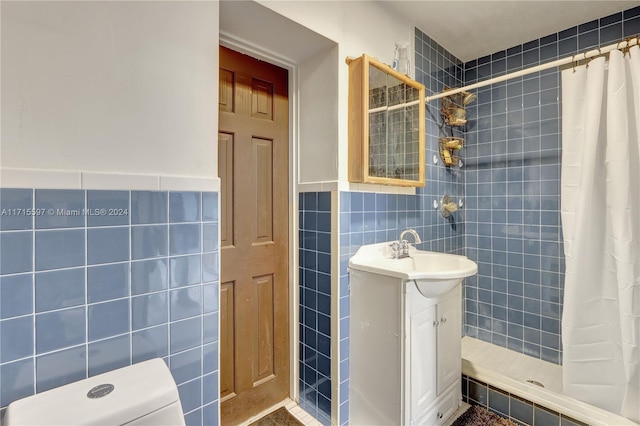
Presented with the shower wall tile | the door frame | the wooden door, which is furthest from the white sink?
the shower wall tile

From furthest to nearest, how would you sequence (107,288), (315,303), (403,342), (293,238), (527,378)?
(527,378), (293,238), (315,303), (403,342), (107,288)

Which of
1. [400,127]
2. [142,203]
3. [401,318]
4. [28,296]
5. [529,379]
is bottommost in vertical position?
[529,379]

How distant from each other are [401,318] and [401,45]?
1548 mm

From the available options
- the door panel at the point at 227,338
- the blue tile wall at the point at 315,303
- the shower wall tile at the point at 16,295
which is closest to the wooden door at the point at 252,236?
→ the door panel at the point at 227,338

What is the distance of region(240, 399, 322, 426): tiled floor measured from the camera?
1.57m

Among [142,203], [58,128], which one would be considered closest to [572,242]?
[142,203]

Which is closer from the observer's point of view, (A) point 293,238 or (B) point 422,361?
(B) point 422,361

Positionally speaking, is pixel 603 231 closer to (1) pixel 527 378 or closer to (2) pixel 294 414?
(1) pixel 527 378

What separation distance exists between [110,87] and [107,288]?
62 centimetres

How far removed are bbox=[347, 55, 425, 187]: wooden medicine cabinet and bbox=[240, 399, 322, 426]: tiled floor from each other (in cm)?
131

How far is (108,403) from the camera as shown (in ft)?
2.49

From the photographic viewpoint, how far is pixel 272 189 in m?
1.66

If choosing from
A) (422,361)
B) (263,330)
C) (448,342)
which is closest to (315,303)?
(263,330)

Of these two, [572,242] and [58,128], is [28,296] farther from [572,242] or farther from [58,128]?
[572,242]
